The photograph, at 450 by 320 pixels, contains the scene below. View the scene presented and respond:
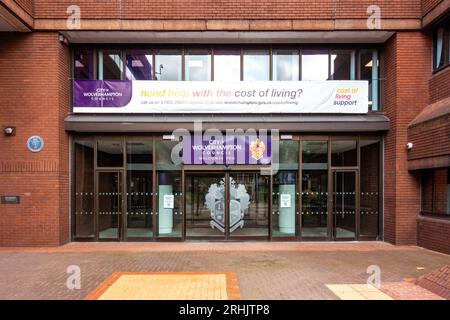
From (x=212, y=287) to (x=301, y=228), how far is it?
5353 millimetres

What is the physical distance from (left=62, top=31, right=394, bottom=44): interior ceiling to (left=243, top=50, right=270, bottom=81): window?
39cm

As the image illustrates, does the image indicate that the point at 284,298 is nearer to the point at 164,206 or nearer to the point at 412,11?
the point at 164,206

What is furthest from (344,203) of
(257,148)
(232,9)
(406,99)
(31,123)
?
(31,123)

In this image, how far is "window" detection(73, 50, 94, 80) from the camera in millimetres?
11741

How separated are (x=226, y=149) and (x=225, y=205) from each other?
1642 millimetres

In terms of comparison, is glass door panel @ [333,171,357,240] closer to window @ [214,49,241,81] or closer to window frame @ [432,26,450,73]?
window frame @ [432,26,450,73]

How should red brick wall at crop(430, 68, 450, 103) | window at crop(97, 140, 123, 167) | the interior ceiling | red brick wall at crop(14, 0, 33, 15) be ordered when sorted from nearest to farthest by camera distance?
red brick wall at crop(14, 0, 33, 15) < red brick wall at crop(430, 68, 450, 103) < the interior ceiling < window at crop(97, 140, 123, 167)

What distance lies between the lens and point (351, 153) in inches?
462

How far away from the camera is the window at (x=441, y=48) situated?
34.0ft

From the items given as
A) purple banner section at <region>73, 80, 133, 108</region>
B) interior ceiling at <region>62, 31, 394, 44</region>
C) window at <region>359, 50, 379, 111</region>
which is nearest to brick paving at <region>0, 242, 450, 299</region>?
purple banner section at <region>73, 80, 133, 108</region>

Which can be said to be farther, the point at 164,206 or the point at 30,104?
the point at 164,206

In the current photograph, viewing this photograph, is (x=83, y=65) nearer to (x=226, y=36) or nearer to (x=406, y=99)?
(x=226, y=36)
